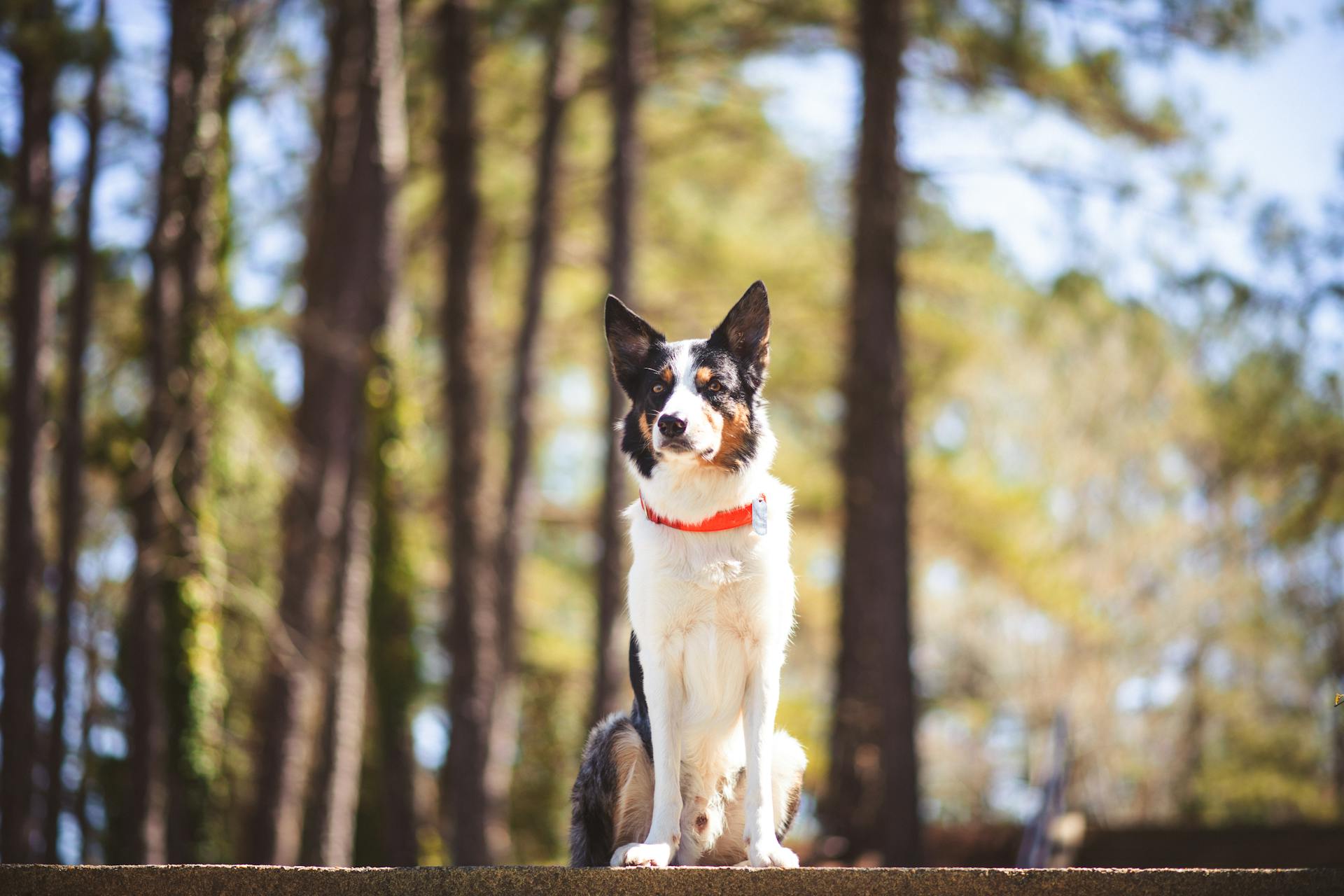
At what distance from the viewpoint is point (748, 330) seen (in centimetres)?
444

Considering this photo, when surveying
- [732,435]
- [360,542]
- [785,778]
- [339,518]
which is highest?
[732,435]

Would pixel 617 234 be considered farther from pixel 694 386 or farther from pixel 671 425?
pixel 671 425

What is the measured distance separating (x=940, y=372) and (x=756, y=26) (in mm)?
5220

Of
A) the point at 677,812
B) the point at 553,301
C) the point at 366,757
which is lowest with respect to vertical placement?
the point at 366,757

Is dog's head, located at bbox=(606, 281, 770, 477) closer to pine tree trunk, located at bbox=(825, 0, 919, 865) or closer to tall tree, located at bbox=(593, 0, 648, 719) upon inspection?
pine tree trunk, located at bbox=(825, 0, 919, 865)

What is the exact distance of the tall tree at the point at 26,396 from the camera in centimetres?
1224

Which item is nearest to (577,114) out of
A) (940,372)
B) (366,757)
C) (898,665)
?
(940,372)

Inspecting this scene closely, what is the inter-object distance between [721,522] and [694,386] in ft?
1.56

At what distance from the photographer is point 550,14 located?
575 inches

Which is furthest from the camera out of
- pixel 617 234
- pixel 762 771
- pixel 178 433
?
pixel 617 234

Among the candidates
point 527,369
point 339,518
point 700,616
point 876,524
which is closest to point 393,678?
point 339,518

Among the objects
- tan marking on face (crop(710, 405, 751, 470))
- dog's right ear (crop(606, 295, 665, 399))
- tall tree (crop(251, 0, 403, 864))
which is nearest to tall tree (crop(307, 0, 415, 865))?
tall tree (crop(251, 0, 403, 864))

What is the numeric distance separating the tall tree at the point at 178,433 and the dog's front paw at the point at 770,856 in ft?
Answer: 27.5

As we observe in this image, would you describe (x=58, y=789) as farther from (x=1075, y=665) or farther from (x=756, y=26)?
(x=1075, y=665)
